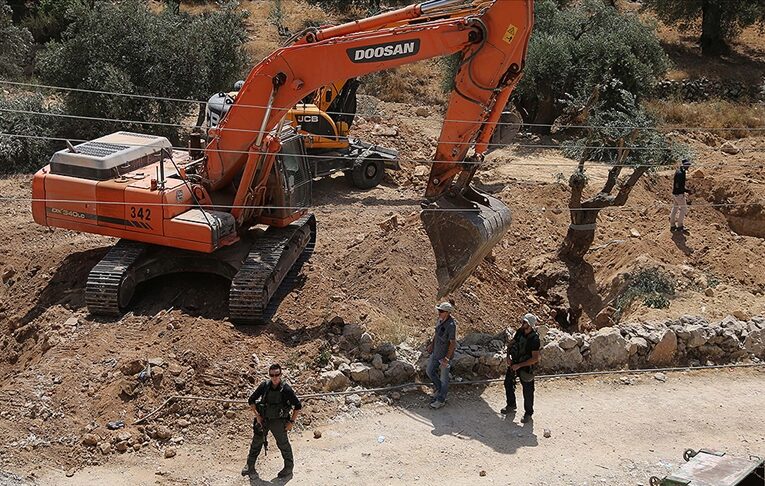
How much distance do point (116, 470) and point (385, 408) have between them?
3335 millimetres

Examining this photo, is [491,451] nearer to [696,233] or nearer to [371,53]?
[371,53]

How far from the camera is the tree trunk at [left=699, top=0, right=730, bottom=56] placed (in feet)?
116

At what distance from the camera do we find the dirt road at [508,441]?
11133mm

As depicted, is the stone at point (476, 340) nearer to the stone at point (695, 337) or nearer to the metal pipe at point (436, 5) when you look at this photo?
the stone at point (695, 337)

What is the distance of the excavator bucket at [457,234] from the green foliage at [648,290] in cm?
346

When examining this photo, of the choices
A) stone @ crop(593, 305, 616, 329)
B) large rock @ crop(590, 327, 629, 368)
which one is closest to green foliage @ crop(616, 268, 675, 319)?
stone @ crop(593, 305, 616, 329)

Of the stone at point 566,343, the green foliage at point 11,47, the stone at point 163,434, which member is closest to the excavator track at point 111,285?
the stone at point 163,434

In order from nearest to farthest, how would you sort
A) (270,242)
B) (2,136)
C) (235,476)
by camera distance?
(235,476) → (270,242) → (2,136)

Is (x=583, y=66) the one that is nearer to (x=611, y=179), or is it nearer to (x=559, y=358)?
(x=611, y=179)

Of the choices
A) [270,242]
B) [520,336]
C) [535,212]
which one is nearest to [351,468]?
[520,336]

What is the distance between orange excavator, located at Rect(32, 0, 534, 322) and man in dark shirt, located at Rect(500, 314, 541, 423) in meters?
1.80

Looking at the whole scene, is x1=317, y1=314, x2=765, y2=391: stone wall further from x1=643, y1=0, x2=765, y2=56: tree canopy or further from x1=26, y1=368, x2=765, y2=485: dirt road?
x1=643, y1=0, x2=765, y2=56: tree canopy

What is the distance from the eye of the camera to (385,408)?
12.5 meters

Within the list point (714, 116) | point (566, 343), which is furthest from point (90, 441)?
point (714, 116)
